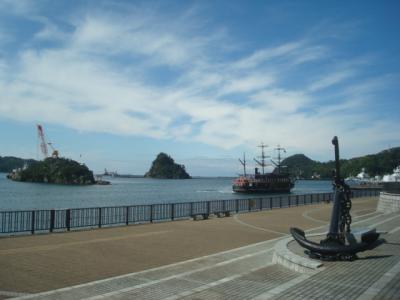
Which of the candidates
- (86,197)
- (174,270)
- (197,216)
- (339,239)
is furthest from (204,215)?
(86,197)

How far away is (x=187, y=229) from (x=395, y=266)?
9.89 metres

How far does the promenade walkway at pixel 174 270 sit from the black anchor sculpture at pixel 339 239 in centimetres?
37

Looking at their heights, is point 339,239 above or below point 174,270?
above

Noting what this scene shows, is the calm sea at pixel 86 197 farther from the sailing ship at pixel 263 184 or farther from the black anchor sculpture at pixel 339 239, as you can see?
the black anchor sculpture at pixel 339 239

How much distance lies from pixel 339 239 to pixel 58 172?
16390 cm

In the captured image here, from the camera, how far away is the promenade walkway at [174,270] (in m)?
7.63

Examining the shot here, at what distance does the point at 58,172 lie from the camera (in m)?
164

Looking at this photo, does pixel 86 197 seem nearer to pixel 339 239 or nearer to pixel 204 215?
pixel 204 215

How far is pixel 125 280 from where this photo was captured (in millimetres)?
8578

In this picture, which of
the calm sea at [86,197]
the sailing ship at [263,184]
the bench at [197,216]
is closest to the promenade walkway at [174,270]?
the bench at [197,216]

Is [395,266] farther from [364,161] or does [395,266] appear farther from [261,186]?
[364,161]

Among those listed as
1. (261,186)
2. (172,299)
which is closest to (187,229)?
(172,299)

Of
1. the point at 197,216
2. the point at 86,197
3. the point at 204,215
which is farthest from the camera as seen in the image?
the point at 86,197

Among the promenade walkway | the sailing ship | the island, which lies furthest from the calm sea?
the island
